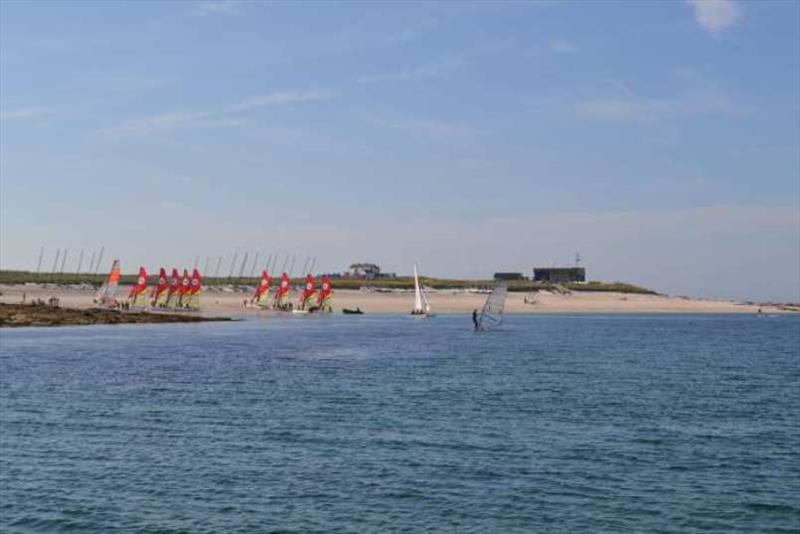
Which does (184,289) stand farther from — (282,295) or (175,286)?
(282,295)

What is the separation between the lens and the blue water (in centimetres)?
2288

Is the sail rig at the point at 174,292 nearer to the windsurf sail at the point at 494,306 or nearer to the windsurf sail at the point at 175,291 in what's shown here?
the windsurf sail at the point at 175,291

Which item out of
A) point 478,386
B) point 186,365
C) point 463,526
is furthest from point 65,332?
point 463,526

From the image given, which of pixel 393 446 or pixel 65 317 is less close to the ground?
pixel 65 317

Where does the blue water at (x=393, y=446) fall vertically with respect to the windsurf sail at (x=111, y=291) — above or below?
below

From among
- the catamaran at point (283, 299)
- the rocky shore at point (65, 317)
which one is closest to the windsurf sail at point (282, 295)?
the catamaran at point (283, 299)

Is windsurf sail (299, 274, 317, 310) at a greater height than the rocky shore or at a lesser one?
greater

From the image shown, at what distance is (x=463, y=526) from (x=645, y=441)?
43.2ft

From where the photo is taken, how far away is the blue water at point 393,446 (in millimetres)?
22875

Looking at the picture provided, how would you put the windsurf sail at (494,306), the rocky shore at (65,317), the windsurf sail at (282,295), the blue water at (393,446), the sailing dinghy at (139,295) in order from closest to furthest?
1. the blue water at (393,446)
2. the rocky shore at (65,317)
3. the windsurf sail at (494,306)
4. the sailing dinghy at (139,295)
5. the windsurf sail at (282,295)

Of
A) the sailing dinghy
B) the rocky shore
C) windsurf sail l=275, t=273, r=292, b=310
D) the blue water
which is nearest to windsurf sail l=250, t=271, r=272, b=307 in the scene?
windsurf sail l=275, t=273, r=292, b=310

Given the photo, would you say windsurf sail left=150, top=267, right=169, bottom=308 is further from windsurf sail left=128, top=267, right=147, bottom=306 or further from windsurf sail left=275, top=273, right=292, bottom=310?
windsurf sail left=275, top=273, right=292, bottom=310

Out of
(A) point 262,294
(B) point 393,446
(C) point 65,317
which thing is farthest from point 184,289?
(B) point 393,446

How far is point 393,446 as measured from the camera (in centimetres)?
3134
